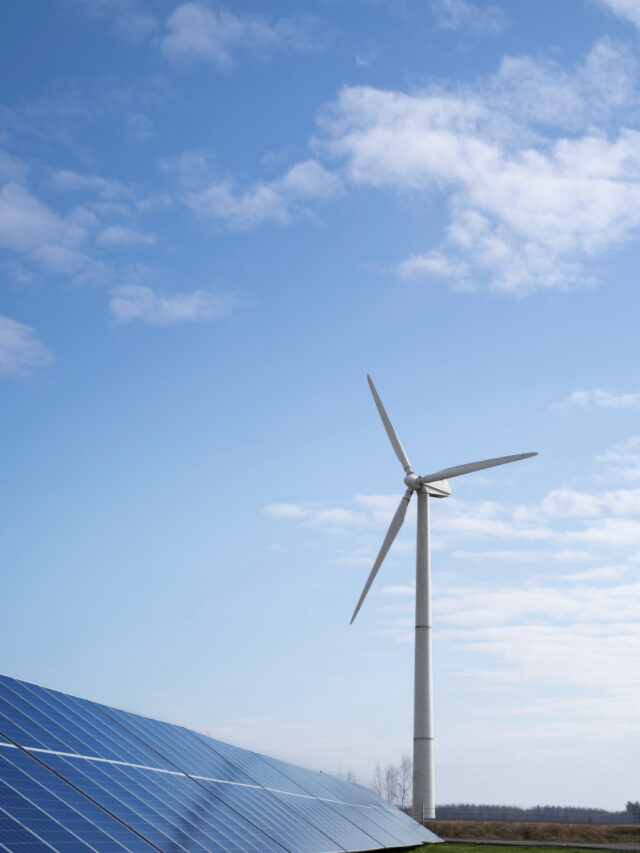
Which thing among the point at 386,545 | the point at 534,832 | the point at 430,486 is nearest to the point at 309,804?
the point at 386,545

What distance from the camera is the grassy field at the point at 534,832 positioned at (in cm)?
7000

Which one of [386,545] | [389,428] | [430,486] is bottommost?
[386,545]

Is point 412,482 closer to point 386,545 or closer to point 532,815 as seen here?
point 386,545

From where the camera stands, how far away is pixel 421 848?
126 feet

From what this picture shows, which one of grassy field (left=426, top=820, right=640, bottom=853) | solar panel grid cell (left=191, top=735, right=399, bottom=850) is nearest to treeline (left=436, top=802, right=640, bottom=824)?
grassy field (left=426, top=820, right=640, bottom=853)

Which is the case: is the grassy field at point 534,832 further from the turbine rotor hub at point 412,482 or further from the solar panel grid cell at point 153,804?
the solar panel grid cell at point 153,804

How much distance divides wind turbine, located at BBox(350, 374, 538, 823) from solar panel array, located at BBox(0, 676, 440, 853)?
138 feet

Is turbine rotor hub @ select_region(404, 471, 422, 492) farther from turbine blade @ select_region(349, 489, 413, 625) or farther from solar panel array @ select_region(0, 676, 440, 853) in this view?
solar panel array @ select_region(0, 676, 440, 853)

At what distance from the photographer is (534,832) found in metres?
73.2

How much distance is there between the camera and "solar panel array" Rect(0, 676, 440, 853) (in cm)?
1580

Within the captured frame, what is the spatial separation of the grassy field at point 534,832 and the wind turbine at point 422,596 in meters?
2.19

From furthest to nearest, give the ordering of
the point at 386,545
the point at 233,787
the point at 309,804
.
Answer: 1. the point at 386,545
2. the point at 309,804
3. the point at 233,787

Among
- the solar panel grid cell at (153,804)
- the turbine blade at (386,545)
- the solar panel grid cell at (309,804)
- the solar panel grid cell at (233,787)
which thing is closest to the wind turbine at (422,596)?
the turbine blade at (386,545)

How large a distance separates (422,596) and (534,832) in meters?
21.8
